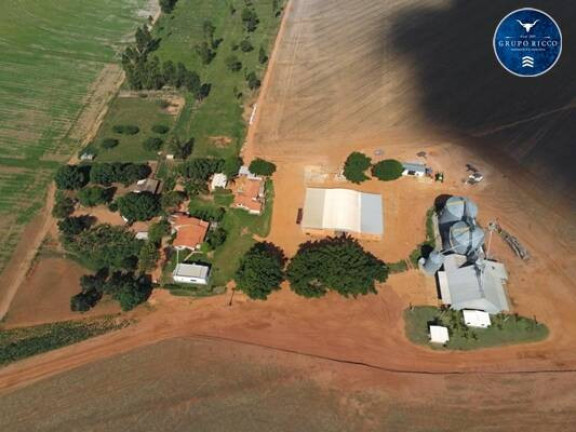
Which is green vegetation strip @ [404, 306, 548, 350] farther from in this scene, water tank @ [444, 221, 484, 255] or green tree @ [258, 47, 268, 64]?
green tree @ [258, 47, 268, 64]

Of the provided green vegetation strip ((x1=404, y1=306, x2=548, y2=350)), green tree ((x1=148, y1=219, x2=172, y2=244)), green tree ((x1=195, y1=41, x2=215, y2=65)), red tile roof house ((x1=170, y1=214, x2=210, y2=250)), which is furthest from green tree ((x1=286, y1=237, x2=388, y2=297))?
green tree ((x1=195, y1=41, x2=215, y2=65))

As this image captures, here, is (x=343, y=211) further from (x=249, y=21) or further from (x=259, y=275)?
(x=249, y=21)

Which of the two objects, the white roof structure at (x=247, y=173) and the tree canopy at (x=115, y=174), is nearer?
the tree canopy at (x=115, y=174)

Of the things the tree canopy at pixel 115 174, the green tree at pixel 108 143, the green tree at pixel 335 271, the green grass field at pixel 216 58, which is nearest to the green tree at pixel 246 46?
the green grass field at pixel 216 58

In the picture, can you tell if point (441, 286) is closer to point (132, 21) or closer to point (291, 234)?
point (291, 234)

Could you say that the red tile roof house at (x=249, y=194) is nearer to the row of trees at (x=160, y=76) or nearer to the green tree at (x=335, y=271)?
the green tree at (x=335, y=271)

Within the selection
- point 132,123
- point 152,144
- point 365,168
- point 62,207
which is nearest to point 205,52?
point 132,123
